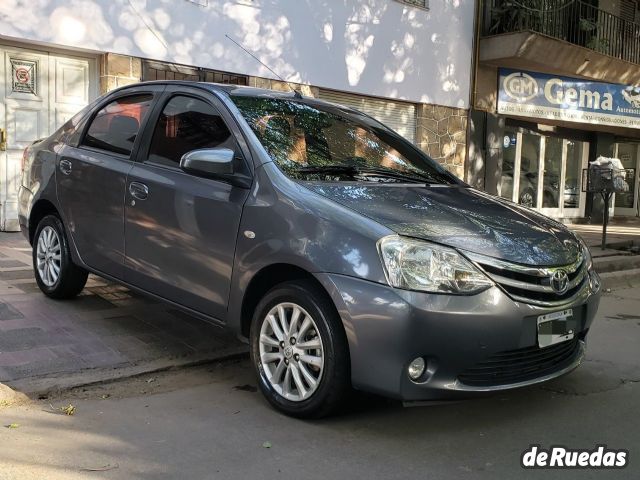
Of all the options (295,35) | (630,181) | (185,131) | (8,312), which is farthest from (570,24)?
(8,312)

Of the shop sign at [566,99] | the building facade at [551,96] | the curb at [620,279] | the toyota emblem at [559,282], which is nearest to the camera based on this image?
the toyota emblem at [559,282]

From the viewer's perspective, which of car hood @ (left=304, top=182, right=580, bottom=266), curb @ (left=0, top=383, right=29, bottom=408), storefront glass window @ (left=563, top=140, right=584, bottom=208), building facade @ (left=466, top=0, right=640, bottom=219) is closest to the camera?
car hood @ (left=304, top=182, right=580, bottom=266)

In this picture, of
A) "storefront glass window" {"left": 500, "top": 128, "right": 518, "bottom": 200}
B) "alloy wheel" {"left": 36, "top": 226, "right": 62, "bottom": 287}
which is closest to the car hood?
"alloy wheel" {"left": 36, "top": 226, "right": 62, "bottom": 287}

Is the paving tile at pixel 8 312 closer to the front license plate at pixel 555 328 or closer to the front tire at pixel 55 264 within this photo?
the front tire at pixel 55 264

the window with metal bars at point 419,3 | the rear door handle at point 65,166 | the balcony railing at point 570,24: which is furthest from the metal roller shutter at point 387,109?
the rear door handle at point 65,166

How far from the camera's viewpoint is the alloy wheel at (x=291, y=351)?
11.1 ft

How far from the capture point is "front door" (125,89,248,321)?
12.6 ft

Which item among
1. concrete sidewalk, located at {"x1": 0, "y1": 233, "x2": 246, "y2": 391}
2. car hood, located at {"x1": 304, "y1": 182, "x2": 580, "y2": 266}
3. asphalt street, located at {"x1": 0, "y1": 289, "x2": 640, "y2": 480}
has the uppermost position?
car hood, located at {"x1": 304, "y1": 182, "x2": 580, "y2": 266}

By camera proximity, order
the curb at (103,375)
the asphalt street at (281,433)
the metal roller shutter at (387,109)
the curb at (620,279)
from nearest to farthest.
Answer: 1. the asphalt street at (281,433)
2. the curb at (103,375)
3. the curb at (620,279)
4. the metal roller shutter at (387,109)

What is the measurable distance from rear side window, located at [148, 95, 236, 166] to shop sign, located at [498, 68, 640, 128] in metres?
10.8

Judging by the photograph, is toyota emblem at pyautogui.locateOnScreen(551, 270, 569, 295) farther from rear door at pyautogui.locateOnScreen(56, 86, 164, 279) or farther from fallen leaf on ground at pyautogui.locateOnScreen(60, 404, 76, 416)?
rear door at pyautogui.locateOnScreen(56, 86, 164, 279)

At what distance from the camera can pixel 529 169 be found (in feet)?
50.0

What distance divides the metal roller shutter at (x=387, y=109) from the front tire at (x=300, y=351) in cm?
843

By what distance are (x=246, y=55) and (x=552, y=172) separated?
9082 millimetres
